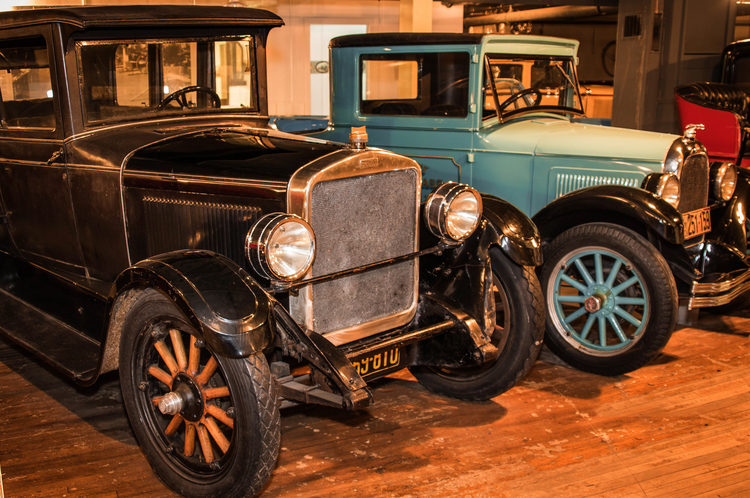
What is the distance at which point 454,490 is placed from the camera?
223 cm

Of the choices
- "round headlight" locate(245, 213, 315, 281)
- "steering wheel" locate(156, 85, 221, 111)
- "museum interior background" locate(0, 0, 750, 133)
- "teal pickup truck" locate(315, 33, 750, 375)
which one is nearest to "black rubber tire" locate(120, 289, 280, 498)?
"round headlight" locate(245, 213, 315, 281)

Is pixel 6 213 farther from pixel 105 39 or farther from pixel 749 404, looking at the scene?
pixel 749 404

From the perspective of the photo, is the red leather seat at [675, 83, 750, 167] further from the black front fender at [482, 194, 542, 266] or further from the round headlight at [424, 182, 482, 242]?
the round headlight at [424, 182, 482, 242]

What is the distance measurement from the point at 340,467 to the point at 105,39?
2.05 m

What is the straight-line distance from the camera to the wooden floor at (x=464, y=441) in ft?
7.45

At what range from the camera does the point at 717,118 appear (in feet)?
19.8

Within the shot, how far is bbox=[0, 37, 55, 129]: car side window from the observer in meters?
2.85

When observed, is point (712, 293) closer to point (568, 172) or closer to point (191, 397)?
point (568, 172)

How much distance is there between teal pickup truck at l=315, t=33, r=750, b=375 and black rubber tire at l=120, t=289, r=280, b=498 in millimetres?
1928

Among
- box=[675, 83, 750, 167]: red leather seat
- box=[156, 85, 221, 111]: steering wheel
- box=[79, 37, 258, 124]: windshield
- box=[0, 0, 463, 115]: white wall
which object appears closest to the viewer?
box=[79, 37, 258, 124]: windshield

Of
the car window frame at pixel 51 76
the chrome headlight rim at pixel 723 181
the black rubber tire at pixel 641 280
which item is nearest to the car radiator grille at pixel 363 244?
the black rubber tire at pixel 641 280

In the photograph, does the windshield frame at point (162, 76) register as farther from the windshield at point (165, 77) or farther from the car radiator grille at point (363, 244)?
the car radiator grille at point (363, 244)

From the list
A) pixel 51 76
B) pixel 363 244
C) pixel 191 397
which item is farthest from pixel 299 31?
pixel 191 397

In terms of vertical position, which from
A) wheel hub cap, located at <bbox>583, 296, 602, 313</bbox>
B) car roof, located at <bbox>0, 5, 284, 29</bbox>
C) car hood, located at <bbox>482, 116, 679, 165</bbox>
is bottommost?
wheel hub cap, located at <bbox>583, 296, 602, 313</bbox>
